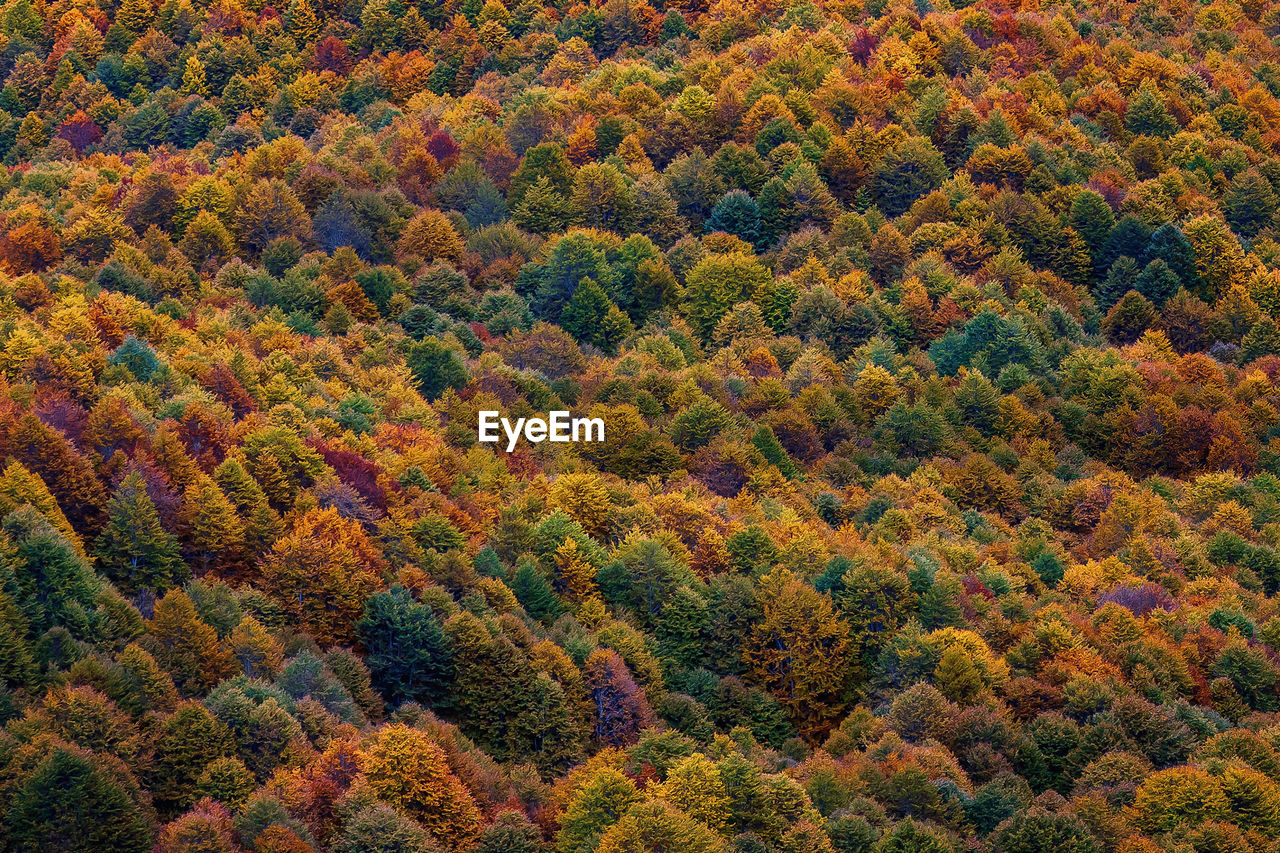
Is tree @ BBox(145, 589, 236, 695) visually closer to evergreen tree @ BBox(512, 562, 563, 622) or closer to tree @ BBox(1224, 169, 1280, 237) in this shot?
evergreen tree @ BBox(512, 562, 563, 622)

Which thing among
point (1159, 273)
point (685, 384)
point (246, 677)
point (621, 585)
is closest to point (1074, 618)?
point (621, 585)

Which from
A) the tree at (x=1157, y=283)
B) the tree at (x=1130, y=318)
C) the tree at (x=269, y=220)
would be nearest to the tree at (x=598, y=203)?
the tree at (x=269, y=220)

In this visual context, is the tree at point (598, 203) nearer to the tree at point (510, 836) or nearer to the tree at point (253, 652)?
the tree at point (253, 652)

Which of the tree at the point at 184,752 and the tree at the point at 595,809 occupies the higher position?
the tree at the point at 184,752

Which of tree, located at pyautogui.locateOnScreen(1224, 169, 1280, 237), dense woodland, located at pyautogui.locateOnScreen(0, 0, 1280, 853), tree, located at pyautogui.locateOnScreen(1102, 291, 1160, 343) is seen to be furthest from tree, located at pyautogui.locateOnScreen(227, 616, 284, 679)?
tree, located at pyautogui.locateOnScreen(1224, 169, 1280, 237)

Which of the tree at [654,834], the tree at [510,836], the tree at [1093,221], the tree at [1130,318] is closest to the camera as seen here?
the tree at [654,834]

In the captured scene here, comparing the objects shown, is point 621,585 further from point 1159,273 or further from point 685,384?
point 1159,273
